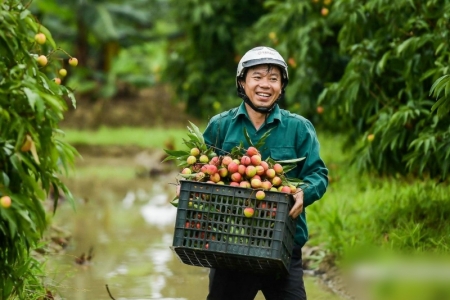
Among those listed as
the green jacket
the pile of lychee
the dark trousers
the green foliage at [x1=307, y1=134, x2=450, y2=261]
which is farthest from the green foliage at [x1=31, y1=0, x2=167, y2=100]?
the pile of lychee

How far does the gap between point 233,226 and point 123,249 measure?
521cm

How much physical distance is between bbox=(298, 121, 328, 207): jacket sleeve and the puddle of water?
1.37 meters

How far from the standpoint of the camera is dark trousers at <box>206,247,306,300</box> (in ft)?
17.3

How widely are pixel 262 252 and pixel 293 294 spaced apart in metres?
0.60

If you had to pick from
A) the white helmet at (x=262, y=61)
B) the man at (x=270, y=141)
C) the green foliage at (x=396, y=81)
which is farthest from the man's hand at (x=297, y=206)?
the green foliage at (x=396, y=81)

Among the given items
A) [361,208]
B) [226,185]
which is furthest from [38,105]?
[361,208]

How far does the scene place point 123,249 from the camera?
9.88 m

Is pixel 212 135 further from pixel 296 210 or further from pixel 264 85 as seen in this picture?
pixel 296 210

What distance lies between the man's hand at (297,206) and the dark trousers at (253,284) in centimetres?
46

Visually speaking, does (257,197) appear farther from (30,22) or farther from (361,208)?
(361,208)

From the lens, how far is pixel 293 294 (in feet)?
17.2

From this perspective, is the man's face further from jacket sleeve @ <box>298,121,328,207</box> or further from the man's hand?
the man's hand

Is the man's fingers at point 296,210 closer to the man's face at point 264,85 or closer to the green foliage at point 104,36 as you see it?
the man's face at point 264,85

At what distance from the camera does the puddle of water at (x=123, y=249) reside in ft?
25.3
